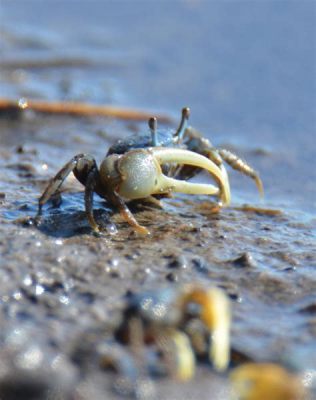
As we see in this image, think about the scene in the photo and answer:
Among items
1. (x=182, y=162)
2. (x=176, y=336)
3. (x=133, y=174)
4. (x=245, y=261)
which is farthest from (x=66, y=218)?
(x=176, y=336)

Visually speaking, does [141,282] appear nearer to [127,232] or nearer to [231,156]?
[127,232]

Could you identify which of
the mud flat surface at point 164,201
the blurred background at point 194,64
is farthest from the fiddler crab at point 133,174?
the blurred background at point 194,64

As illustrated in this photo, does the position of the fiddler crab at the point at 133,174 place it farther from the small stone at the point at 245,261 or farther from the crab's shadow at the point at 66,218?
the small stone at the point at 245,261

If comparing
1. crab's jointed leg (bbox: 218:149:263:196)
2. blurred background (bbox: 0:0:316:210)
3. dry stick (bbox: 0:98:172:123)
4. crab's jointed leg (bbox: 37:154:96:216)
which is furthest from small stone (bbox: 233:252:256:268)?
dry stick (bbox: 0:98:172:123)

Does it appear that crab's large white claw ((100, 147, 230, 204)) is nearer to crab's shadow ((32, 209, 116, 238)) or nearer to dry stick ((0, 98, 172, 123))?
crab's shadow ((32, 209, 116, 238))

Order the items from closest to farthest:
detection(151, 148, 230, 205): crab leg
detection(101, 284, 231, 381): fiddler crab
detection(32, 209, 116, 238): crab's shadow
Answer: detection(101, 284, 231, 381): fiddler crab, detection(32, 209, 116, 238): crab's shadow, detection(151, 148, 230, 205): crab leg

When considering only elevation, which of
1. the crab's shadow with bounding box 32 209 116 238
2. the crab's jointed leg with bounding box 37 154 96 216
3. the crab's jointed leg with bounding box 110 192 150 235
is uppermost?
the crab's jointed leg with bounding box 37 154 96 216

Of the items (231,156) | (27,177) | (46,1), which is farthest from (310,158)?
(46,1)
